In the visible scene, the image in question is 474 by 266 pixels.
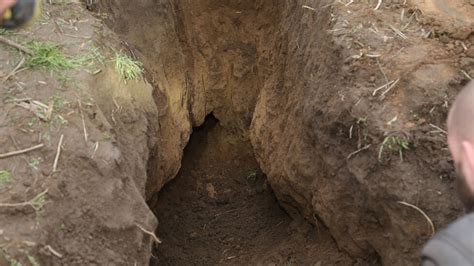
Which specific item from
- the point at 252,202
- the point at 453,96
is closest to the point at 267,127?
the point at 252,202

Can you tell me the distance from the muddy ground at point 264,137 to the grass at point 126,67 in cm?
4

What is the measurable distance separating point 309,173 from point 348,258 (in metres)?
0.63

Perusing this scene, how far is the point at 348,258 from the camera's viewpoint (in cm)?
398

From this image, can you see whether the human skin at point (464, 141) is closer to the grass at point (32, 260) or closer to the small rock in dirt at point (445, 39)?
the small rock in dirt at point (445, 39)

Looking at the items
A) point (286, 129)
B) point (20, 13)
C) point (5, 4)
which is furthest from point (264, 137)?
point (5, 4)

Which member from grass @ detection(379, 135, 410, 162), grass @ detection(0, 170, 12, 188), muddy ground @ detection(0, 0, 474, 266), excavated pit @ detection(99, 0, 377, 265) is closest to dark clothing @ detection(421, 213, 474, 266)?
muddy ground @ detection(0, 0, 474, 266)

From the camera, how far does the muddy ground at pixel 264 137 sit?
128 inches

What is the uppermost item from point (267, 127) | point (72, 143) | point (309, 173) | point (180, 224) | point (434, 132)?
point (434, 132)

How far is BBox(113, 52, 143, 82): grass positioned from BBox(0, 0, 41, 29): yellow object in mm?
1240

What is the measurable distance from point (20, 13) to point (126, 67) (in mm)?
1410

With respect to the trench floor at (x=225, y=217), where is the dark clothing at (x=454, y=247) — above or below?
above

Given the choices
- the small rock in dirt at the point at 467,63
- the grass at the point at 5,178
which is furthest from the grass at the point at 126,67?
the small rock in dirt at the point at 467,63

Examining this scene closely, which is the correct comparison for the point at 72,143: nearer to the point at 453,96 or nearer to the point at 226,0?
the point at 453,96

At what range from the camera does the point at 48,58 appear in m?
3.79
